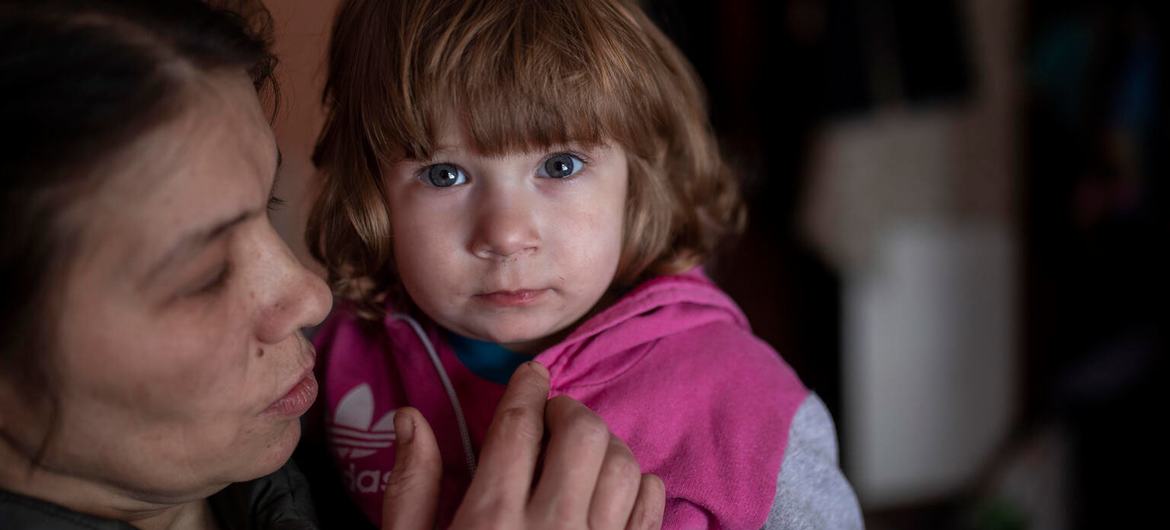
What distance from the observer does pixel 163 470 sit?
0.71 metres

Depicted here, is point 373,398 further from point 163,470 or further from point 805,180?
point 805,180

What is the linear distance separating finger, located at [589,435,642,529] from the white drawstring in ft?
0.51

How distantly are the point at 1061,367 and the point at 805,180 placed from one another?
0.83 metres

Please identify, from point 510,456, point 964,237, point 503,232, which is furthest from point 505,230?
point 964,237

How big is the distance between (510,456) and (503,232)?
21cm

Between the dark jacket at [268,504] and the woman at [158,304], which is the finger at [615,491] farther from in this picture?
the dark jacket at [268,504]

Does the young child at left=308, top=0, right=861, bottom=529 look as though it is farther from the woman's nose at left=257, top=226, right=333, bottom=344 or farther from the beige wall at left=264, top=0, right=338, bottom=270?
the woman's nose at left=257, top=226, right=333, bottom=344

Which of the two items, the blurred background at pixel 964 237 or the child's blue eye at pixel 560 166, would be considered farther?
the blurred background at pixel 964 237

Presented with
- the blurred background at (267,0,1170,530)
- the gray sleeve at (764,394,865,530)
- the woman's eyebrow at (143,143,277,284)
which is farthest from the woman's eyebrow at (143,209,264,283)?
the blurred background at (267,0,1170,530)

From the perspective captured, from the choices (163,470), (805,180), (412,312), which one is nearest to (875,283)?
(805,180)

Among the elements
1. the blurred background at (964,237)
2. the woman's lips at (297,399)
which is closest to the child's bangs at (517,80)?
the woman's lips at (297,399)

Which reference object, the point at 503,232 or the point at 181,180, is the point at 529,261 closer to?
the point at 503,232

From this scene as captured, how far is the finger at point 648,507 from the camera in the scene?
744 millimetres

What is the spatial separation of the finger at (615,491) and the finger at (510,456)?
0.05 meters
